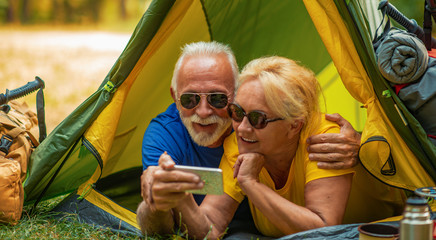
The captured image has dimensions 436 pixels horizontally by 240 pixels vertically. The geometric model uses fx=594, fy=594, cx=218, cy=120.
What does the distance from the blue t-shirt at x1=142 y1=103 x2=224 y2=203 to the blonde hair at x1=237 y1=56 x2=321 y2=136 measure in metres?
0.65

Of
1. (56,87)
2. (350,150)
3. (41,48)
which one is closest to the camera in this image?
(350,150)

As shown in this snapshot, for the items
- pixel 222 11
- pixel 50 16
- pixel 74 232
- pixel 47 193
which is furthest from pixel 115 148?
pixel 50 16

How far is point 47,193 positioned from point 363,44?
2272 mm

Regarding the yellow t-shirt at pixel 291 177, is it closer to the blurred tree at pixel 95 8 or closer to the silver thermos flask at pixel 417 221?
the silver thermos flask at pixel 417 221

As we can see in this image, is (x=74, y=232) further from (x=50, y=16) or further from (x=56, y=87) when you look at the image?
(x=50, y=16)

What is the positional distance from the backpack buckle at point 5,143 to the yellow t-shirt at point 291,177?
1.38 metres

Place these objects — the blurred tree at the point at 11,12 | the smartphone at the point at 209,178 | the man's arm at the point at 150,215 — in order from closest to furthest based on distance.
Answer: the smartphone at the point at 209,178, the man's arm at the point at 150,215, the blurred tree at the point at 11,12

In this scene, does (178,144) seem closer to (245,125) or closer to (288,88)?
(245,125)

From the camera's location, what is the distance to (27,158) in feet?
12.5

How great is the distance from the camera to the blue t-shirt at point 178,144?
3467 mm

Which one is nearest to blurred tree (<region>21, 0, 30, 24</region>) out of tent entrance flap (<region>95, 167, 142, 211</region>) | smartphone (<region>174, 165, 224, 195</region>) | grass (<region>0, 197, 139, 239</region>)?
tent entrance flap (<region>95, 167, 142, 211</region>)

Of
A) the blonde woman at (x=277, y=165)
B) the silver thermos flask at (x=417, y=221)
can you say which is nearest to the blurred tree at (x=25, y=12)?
the blonde woman at (x=277, y=165)

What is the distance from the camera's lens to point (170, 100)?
4406mm

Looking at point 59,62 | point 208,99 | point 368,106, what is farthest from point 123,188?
point 59,62
